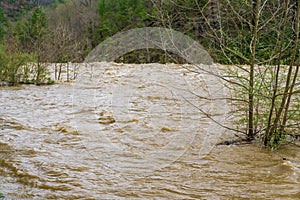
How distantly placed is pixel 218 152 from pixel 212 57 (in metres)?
1.66

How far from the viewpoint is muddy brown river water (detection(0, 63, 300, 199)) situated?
3.19 metres

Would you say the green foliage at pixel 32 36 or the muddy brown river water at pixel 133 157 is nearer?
the muddy brown river water at pixel 133 157

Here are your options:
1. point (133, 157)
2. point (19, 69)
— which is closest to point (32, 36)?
point (19, 69)

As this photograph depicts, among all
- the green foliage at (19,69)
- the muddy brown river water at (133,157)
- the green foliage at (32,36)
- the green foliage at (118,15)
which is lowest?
the muddy brown river water at (133,157)

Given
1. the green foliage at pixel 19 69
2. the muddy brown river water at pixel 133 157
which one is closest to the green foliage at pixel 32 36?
the green foliage at pixel 19 69

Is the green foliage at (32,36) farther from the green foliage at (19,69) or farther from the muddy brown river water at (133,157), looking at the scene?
the muddy brown river water at (133,157)

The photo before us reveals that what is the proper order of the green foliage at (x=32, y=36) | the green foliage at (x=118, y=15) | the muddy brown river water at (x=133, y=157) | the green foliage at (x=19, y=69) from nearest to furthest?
1. the muddy brown river water at (x=133, y=157)
2. the green foliage at (x=19, y=69)
3. the green foliage at (x=32, y=36)
4. the green foliage at (x=118, y=15)

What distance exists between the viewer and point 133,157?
4.08 m

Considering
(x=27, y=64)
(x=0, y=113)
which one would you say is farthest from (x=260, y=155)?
(x=27, y=64)

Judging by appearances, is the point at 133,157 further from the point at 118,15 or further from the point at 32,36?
the point at 118,15

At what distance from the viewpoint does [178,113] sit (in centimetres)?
630

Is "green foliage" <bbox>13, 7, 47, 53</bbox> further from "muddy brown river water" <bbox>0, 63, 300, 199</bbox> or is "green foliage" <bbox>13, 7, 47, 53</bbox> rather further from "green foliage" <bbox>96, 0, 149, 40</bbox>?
"muddy brown river water" <bbox>0, 63, 300, 199</bbox>

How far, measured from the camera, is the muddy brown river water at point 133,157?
10.5 ft

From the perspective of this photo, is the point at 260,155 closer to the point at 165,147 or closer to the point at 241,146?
the point at 241,146
